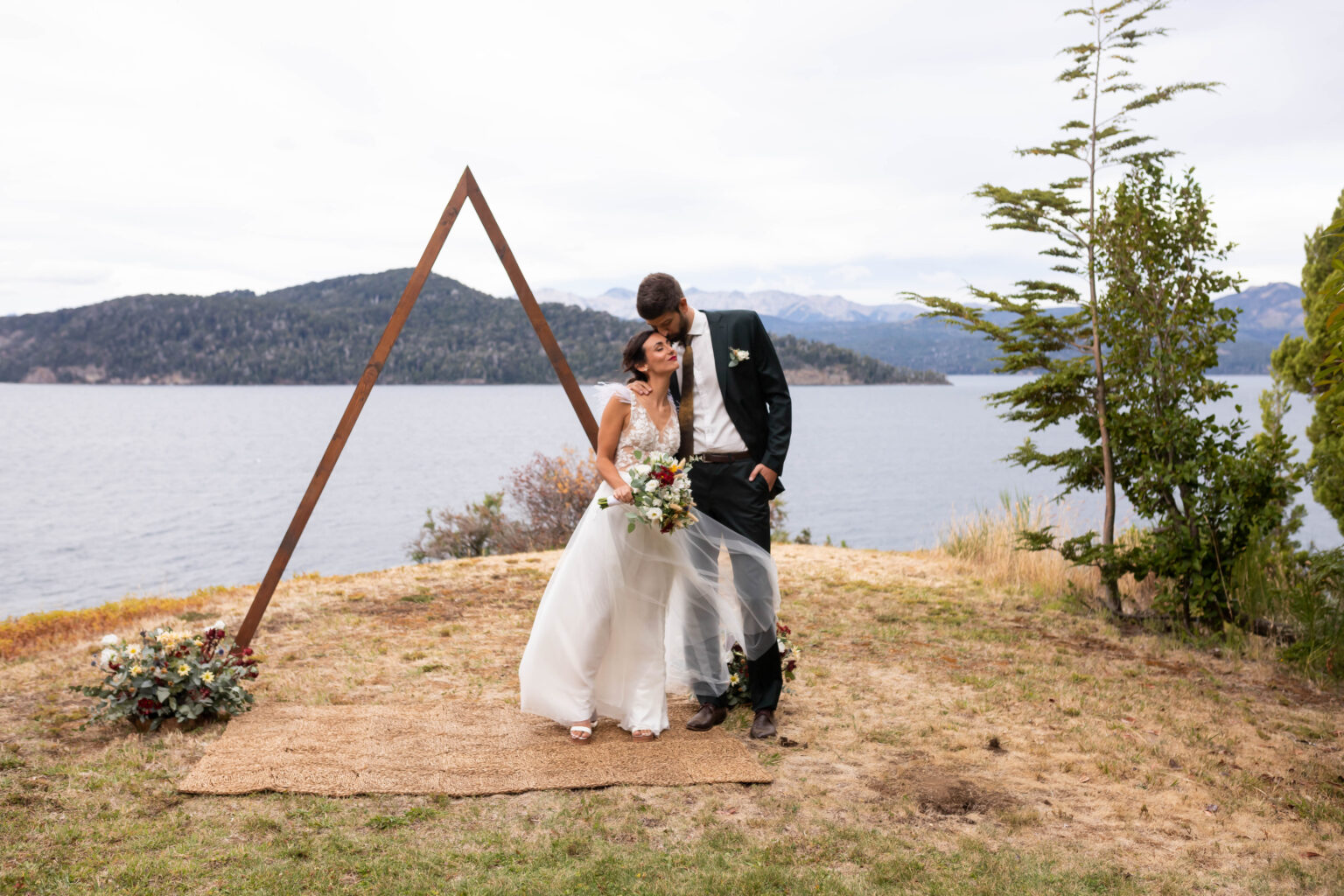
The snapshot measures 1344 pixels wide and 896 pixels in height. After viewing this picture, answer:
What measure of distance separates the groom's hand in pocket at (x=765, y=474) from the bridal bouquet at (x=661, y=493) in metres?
0.38

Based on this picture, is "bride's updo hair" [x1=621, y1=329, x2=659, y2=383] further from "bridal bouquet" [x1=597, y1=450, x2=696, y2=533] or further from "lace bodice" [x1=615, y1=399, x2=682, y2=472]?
"bridal bouquet" [x1=597, y1=450, x2=696, y2=533]

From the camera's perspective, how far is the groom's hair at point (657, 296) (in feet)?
14.7

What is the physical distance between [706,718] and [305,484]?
120 feet

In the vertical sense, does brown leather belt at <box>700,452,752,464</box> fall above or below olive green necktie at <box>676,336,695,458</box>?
below

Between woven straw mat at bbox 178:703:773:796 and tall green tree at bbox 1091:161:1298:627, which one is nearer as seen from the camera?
woven straw mat at bbox 178:703:773:796

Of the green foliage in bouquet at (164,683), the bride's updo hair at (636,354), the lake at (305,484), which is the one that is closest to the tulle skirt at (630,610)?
the bride's updo hair at (636,354)

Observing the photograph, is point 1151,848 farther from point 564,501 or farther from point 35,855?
point 564,501

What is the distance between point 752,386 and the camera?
15.7 feet

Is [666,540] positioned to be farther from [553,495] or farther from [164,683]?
[553,495]

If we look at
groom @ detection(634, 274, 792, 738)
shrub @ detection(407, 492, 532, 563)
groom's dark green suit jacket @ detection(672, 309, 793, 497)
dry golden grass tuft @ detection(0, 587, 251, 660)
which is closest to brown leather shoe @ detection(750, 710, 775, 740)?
groom @ detection(634, 274, 792, 738)

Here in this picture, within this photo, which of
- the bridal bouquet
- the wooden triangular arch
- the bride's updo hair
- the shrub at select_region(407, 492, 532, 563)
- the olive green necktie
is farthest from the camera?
the shrub at select_region(407, 492, 532, 563)

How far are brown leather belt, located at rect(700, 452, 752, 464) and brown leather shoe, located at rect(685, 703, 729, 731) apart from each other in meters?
1.42

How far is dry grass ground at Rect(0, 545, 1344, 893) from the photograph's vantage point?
3424mm

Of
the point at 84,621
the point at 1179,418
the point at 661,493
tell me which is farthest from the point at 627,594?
the point at 84,621
